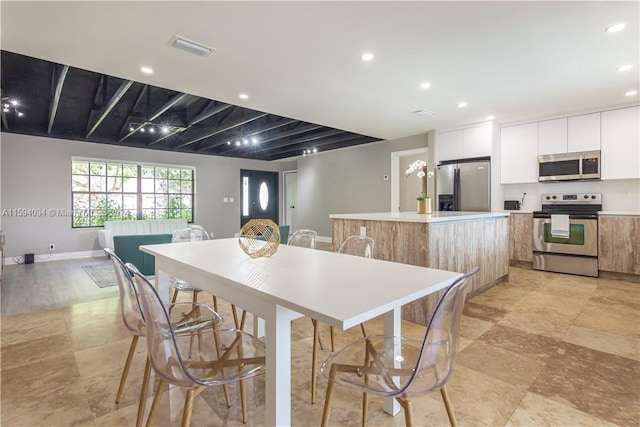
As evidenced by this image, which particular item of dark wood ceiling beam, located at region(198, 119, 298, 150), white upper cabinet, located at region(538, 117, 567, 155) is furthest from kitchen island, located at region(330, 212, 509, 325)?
dark wood ceiling beam, located at region(198, 119, 298, 150)

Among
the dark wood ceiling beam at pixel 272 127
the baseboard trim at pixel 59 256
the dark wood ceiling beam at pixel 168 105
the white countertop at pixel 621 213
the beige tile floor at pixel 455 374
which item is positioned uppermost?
the dark wood ceiling beam at pixel 272 127

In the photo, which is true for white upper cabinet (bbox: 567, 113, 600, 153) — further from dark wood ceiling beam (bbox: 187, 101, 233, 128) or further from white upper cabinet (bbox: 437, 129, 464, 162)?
dark wood ceiling beam (bbox: 187, 101, 233, 128)

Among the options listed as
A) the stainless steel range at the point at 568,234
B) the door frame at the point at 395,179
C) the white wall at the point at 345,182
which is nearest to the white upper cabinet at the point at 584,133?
the stainless steel range at the point at 568,234

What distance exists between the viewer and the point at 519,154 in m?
5.23

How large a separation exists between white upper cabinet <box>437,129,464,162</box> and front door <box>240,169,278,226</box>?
557 centimetres

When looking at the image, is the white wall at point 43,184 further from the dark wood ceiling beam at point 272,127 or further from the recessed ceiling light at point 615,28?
the recessed ceiling light at point 615,28

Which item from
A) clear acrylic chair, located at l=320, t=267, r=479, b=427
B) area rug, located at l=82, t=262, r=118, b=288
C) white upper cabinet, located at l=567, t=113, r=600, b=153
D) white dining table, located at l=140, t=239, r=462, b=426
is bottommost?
area rug, located at l=82, t=262, r=118, b=288

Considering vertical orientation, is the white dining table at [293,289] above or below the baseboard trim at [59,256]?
above

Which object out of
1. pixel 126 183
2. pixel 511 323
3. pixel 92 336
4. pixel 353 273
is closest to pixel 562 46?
pixel 511 323

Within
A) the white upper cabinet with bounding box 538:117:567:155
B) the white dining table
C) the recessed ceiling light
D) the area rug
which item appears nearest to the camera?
the white dining table

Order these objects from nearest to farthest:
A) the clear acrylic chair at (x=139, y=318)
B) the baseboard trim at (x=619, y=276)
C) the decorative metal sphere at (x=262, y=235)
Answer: the clear acrylic chair at (x=139, y=318) → the decorative metal sphere at (x=262, y=235) → the baseboard trim at (x=619, y=276)

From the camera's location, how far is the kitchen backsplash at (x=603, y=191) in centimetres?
450

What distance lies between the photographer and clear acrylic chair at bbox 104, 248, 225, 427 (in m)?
1.39

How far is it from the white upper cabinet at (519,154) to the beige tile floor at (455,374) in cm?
254
